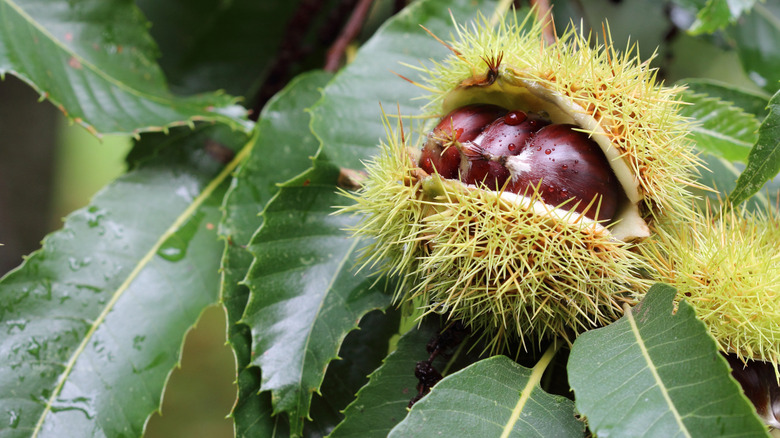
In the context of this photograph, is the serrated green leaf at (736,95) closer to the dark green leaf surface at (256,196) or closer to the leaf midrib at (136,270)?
the dark green leaf surface at (256,196)

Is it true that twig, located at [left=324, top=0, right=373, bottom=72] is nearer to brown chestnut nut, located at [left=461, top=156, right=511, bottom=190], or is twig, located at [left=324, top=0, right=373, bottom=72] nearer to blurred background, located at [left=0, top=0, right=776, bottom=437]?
blurred background, located at [left=0, top=0, right=776, bottom=437]

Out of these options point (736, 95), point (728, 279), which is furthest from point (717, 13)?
point (728, 279)

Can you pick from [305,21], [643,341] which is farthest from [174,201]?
[643,341]

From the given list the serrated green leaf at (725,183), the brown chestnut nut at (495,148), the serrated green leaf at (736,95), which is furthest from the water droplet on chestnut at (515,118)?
the serrated green leaf at (736,95)

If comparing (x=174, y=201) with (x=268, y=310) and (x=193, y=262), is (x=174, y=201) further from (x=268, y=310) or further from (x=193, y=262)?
(x=268, y=310)

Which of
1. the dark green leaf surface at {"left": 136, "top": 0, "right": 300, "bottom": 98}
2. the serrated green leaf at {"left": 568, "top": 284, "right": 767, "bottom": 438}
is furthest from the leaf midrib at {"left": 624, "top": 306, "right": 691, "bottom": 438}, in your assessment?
the dark green leaf surface at {"left": 136, "top": 0, "right": 300, "bottom": 98}

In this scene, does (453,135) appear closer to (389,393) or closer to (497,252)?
(497,252)
